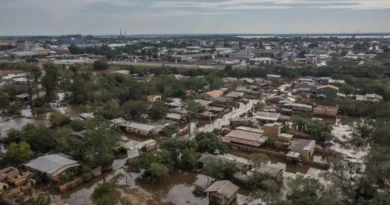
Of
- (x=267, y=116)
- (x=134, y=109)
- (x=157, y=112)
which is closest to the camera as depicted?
(x=157, y=112)

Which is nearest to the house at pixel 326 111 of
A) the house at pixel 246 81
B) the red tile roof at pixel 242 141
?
the red tile roof at pixel 242 141

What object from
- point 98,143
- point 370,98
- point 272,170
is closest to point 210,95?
point 370,98

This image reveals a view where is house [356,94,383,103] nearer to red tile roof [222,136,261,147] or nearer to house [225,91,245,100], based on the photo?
house [225,91,245,100]

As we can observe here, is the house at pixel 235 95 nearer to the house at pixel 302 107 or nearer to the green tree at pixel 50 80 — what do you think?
the house at pixel 302 107

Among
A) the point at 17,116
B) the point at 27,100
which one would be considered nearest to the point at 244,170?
the point at 17,116

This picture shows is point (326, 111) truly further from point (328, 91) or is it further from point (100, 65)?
point (100, 65)

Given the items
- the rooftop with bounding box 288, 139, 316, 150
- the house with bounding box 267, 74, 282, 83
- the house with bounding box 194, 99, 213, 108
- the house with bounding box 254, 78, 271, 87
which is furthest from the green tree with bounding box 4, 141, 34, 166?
the house with bounding box 267, 74, 282, 83
